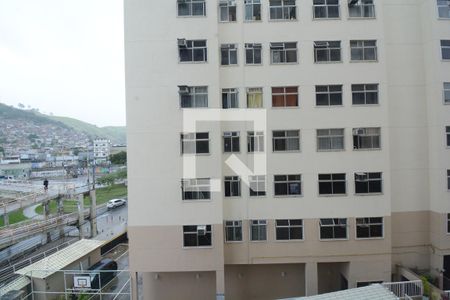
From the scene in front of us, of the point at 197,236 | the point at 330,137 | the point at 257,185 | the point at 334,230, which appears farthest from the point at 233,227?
the point at 330,137

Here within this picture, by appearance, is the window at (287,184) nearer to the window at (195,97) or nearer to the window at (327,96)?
the window at (327,96)

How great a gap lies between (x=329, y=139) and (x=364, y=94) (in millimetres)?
2171

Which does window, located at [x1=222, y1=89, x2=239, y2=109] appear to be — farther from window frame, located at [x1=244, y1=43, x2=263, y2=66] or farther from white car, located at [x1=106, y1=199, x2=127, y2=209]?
white car, located at [x1=106, y1=199, x2=127, y2=209]

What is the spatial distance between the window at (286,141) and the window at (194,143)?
2.65 meters

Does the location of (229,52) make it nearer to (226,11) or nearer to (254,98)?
(226,11)

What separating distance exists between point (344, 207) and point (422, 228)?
3550mm

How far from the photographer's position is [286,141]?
33.1 ft

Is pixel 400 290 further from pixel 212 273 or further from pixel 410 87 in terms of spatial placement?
pixel 410 87

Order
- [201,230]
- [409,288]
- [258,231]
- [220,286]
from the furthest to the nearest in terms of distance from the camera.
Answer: [258,231] → [201,230] → [220,286] → [409,288]

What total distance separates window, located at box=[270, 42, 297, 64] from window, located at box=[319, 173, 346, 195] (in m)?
4.61

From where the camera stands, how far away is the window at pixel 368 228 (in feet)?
33.0

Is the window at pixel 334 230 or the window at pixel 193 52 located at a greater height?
the window at pixel 193 52

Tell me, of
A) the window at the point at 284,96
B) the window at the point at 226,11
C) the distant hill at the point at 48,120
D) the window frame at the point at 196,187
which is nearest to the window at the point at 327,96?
the window at the point at 284,96

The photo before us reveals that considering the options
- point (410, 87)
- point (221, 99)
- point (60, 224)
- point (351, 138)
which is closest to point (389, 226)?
point (351, 138)
